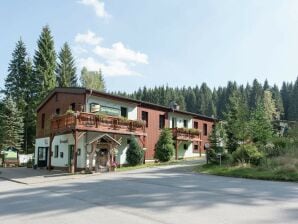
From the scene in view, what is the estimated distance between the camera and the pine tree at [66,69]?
6016cm

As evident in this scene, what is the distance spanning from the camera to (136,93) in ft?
380

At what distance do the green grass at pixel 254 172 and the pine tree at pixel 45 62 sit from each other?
35.2 metres

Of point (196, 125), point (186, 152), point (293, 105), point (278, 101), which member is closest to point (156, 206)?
point (186, 152)

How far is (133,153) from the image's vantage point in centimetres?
2856

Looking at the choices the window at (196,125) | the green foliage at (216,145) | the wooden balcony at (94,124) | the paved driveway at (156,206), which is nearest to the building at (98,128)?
the wooden balcony at (94,124)

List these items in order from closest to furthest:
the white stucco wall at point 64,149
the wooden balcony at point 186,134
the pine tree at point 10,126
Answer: the white stucco wall at point 64,149
the wooden balcony at point 186,134
the pine tree at point 10,126

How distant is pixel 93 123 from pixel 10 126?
2202cm

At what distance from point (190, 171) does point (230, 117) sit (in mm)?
7603

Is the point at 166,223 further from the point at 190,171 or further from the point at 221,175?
the point at 190,171

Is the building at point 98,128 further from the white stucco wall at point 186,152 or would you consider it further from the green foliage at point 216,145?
the green foliage at point 216,145

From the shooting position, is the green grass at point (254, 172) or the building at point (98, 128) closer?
the green grass at point (254, 172)

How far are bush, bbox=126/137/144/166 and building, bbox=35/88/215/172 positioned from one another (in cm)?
76

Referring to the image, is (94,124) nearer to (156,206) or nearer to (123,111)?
(123,111)

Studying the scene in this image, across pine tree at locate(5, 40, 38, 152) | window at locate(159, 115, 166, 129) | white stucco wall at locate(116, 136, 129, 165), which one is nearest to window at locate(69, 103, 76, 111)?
white stucco wall at locate(116, 136, 129, 165)
